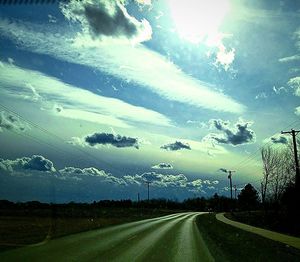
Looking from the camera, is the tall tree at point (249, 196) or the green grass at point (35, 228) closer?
the green grass at point (35, 228)

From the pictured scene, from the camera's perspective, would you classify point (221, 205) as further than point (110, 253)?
Yes

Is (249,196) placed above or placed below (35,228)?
above

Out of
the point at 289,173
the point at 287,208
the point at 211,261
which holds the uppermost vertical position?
the point at 289,173

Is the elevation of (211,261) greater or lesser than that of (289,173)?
lesser

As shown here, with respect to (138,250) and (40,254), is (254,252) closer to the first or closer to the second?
(138,250)

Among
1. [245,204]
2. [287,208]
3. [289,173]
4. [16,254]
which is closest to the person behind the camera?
[16,254]

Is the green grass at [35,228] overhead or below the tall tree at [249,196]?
below

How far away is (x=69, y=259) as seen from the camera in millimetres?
16484

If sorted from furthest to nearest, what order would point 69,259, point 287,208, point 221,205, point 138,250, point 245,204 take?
point 221,205
point 245,204
point 287,208
point 138,250
point 69,259

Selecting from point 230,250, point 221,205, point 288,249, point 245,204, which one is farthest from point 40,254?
point 221,205

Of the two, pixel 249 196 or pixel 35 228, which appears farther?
pixel 249 196

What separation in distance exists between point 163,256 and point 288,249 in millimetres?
7144

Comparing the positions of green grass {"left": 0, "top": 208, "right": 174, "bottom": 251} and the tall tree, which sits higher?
the tall tree

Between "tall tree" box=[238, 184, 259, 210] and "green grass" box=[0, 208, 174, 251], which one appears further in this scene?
"tall tree" box=[238, 184, 259, 210]
